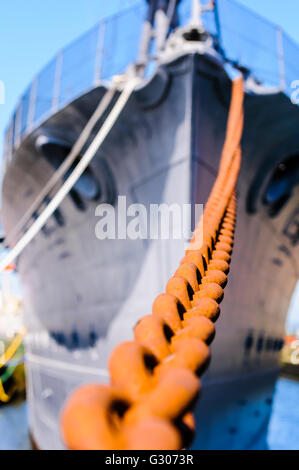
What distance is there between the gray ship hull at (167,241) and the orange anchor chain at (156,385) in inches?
84.3

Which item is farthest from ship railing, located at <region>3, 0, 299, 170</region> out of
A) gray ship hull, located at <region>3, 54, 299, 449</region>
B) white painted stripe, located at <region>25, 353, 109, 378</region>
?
white painted stripe, located at <region>25, 353, 109, 378</region>

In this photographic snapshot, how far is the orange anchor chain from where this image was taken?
1.16 ft

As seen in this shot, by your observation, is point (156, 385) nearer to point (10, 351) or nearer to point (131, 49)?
point (131, 49)

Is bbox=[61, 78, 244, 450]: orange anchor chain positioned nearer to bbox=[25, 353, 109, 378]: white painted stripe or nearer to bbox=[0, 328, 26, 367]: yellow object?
bbox=[25, 353, 109, 378]: white painted stripe

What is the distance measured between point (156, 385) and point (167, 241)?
2.57 metres

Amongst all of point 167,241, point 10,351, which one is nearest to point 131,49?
point 167,241

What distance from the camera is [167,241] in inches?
117

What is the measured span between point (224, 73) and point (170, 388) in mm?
2980

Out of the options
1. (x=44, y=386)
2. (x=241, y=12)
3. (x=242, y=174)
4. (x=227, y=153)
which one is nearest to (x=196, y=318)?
(x=227, y=153)

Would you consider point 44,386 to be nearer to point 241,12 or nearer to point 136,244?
point 136,244

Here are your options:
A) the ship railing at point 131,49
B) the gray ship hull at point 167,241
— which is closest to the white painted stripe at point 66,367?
the gray ship hull at point 167,241

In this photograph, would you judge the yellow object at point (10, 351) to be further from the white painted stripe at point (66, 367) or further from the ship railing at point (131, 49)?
the ship railing at point (131, 49)

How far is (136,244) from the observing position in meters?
3.32

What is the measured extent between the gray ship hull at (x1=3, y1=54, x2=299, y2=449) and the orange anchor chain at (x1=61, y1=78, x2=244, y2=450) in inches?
84.3
